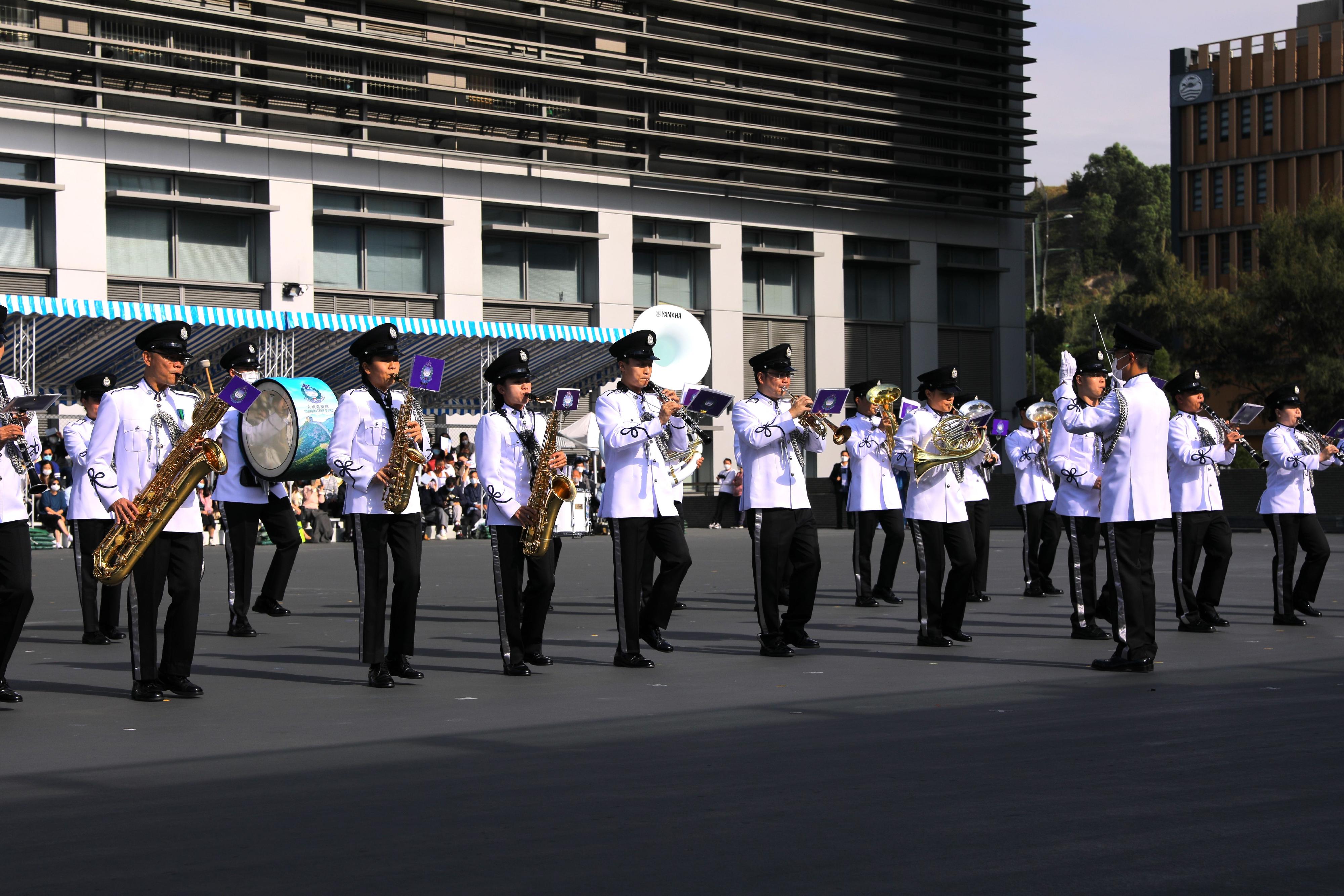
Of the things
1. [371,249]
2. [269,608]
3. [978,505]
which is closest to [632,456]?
[269,608]

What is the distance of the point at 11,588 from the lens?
8797 millimetres

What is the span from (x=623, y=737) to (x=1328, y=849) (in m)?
3.38

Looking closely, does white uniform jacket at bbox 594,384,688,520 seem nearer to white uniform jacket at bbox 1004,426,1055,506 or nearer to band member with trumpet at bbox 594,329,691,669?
band member with trumpet at bbox 594,329,691,669

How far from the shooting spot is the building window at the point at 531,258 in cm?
4062

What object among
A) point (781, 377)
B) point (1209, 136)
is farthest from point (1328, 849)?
point (1209, 136)

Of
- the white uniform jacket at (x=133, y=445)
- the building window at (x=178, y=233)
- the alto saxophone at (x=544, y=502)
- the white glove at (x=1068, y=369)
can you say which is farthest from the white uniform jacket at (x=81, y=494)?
the building window at (x=178, y=233)

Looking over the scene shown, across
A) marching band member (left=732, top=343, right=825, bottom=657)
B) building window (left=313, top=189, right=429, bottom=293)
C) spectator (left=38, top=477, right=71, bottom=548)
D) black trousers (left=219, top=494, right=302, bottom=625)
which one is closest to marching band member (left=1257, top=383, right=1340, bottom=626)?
marching band member (left=732, top=343, right=825, bottom=657)

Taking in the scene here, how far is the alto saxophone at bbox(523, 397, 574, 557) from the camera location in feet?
33.3

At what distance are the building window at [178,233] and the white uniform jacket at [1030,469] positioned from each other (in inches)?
958

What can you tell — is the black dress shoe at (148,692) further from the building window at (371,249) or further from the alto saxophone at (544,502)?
the building window at (371,249)

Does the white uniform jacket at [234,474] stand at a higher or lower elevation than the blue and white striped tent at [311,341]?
lower

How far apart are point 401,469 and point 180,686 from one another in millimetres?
1742

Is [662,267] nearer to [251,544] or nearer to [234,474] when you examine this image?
[234,474]

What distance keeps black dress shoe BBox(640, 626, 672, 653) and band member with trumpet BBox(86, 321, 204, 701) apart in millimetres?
3520
